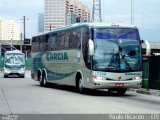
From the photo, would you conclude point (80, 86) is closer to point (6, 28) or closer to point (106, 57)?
point (106, 57)

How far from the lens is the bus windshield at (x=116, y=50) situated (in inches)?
820

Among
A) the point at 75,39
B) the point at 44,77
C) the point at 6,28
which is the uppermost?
the point at 6,28

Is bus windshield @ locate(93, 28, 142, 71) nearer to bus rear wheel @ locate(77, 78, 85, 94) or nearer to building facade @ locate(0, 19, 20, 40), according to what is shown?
bus rear wheel @ locate(77, 78, 85, 94)

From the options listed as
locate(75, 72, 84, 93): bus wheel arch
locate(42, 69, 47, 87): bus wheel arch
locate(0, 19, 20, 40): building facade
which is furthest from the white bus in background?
locate(0, 19, 20, 40): building facade

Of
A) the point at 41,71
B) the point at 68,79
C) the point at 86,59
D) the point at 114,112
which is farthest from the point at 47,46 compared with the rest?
the point at 114,112

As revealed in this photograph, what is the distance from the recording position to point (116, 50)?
68.8 feet

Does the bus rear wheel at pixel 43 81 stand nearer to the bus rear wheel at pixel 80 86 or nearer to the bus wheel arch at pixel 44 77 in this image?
the bus wheel arch at pixel 44 77

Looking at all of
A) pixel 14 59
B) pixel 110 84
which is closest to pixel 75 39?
pixel 110 84

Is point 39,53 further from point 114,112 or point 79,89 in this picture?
point 114,112

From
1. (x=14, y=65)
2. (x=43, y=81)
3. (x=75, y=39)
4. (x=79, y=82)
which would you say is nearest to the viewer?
(x=79, y=82)

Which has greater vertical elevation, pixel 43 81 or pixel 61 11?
pixel 61 11

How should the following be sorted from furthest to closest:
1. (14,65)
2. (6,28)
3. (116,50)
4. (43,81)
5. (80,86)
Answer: (6,28) < (14,65) < (43,81) < (80,86) < (116,50)

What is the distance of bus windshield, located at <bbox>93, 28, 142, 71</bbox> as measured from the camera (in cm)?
2083

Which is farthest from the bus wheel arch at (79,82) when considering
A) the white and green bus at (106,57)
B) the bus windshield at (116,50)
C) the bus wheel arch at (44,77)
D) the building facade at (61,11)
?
the building facade at (61,11)
